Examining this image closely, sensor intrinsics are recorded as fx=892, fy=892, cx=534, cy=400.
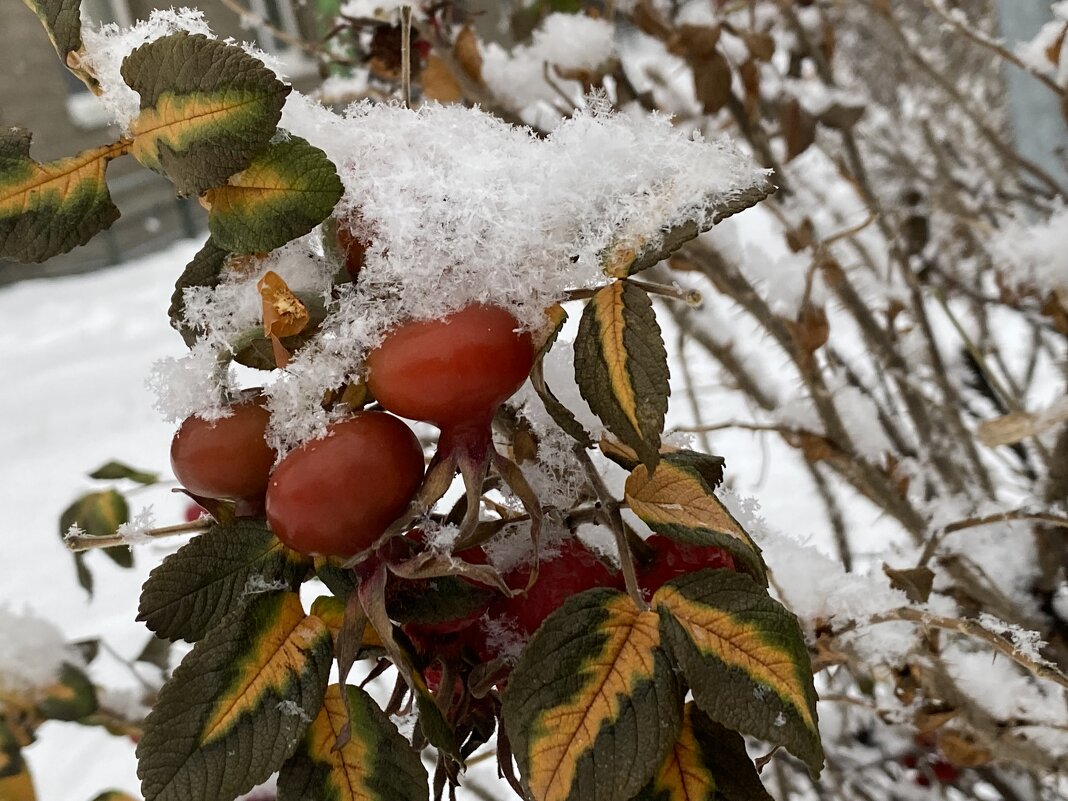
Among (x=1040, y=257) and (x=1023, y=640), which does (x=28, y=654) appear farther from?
(x=1040, y=257)

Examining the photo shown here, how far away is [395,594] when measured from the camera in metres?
0.29

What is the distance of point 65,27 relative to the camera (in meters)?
0.28

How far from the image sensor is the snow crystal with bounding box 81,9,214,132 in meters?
0.29

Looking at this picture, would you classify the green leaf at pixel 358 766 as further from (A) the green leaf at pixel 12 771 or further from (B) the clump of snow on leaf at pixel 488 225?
(A) the green leaf at pixel 12 771

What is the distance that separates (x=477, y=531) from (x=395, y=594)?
0.11 feet

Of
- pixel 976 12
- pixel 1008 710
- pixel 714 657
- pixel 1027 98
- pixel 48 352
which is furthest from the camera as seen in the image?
pixel 48 352

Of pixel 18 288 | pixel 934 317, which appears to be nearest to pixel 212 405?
pixel 934 317

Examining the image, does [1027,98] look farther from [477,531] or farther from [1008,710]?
[477,531]

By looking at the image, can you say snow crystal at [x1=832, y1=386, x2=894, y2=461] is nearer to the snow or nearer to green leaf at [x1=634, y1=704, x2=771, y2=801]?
the snow

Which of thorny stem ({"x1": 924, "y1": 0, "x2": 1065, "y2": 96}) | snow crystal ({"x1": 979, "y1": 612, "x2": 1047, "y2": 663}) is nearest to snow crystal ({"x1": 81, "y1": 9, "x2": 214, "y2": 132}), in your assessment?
snow crystal ({"x1": 979, "y1": 612, "x2": 1047, "y2": 663})

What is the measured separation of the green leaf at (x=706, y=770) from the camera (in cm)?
27

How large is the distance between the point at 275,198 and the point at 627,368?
0.12 meters

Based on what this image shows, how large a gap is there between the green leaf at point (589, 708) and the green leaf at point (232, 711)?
0.21ft

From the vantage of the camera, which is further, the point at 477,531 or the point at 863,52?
the point at 863,52
